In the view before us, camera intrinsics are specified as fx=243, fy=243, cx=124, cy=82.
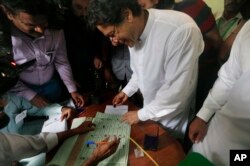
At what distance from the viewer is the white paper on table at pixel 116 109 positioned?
67.2 inches

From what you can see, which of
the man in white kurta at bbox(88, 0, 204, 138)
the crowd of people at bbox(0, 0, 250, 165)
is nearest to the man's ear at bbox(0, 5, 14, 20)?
the crowd of people at bbox(0, 0, 250, 165)

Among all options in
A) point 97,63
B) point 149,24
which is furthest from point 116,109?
point 149,24

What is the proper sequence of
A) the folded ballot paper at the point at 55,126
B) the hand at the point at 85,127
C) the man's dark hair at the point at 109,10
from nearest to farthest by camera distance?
the man's dark hair at the point at 109,10
the hand at the point at 85,127
the folded ballot paper at the point at 55,126

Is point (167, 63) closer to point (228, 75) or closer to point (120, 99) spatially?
point (228, 75)

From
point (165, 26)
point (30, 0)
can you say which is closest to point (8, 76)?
point (30, 0)

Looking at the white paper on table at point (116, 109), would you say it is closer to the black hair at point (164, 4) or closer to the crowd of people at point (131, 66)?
the crowd of people at point (131, 66)

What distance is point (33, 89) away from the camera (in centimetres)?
197

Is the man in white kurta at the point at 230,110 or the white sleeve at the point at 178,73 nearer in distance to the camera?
the man in white kurta at the point at 230,110

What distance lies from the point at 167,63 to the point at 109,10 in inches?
18.4

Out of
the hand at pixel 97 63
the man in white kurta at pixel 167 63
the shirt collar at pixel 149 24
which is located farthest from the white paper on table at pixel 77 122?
the shirt collar at pixel 149 24

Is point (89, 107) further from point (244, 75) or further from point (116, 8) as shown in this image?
point (244, 75)

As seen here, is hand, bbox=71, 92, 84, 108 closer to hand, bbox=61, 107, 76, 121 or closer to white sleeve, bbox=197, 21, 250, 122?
hand, bbox=61, 107, 76, 121

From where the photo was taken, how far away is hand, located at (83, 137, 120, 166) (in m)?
1.22

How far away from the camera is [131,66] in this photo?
5.86 ft
